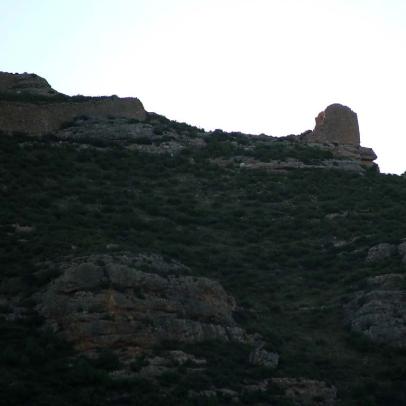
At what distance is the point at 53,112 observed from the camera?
137 ft

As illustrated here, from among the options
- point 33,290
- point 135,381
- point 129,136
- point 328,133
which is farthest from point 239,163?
point 135,381

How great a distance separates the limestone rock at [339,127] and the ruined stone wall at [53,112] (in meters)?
9.57

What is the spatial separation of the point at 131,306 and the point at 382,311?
6.88m

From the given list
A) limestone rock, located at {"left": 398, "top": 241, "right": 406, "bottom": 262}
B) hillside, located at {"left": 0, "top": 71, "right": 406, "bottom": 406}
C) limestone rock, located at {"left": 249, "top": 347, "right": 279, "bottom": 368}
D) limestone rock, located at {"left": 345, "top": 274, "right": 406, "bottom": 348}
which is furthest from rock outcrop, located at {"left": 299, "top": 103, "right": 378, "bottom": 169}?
limestone rock, located at {"left": 249, "top": 347, "right": 279, "bottom": 368}

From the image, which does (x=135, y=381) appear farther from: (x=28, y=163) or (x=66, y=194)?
(x=28, y=163)

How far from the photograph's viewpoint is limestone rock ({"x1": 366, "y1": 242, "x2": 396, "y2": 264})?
2831cm

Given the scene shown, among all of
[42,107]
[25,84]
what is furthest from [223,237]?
[25,84]

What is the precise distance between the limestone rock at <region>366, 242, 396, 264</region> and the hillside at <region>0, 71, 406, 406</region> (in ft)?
0.15

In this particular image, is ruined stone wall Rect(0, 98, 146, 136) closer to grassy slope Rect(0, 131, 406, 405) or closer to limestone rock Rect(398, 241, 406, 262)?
grassy slope Rect(0, 131, 406, 405)

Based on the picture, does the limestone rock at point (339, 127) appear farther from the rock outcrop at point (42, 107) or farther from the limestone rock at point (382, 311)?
the limestone rock at point (382, 311)

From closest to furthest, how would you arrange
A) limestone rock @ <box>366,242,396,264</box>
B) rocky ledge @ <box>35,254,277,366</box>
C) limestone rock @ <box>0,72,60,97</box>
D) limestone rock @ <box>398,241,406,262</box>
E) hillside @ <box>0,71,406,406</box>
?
1. hillside @ <box>0,71,406,406</box>
2. rocky ledge @ <box>35,254,277,366</box>
3. limestone rock @ <box>398,241,406,262</box>
4. limestone rock @ <box>366,242,396,264</box>
5. limestone rock @ <box>0,72,60,97</box>

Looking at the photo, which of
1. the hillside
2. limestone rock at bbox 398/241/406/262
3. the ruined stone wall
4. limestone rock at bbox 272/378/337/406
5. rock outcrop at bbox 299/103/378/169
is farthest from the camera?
rock outcrop at bbox 299/103/378/169

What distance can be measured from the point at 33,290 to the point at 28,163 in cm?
1385

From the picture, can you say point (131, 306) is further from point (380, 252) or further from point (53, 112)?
point (53, 112)
